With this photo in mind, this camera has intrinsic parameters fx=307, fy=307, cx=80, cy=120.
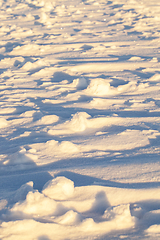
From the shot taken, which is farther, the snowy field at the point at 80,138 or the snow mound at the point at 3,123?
the snow mound at the point at 3,123

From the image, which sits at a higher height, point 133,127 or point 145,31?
point 145,31

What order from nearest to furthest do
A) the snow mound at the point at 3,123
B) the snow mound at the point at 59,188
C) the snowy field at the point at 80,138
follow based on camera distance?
the snowy field at the point at 80,138, the snow mound at the point at 59,188, the snow mound at the point at 3,123

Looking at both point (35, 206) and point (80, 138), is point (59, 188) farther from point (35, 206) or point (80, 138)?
point (80, 138)

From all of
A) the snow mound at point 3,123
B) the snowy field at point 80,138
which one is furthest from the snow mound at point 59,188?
the snow mound at point 3,123

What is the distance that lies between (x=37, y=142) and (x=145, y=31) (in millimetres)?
3466

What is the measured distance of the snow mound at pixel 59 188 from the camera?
57.8 inches

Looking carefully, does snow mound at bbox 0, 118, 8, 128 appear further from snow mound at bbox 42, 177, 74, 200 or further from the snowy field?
snow mound at bbox 42, 177, 74, 200

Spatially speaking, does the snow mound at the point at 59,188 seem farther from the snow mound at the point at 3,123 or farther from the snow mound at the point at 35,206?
the snow mound at the point at 3,123

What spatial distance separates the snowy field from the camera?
1.33 m

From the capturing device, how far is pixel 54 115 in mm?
2320

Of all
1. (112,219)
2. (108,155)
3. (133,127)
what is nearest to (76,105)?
(133,127)

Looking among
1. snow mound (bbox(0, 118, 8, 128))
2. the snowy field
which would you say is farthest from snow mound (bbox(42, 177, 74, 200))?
snow mound (bbox(0, 118, 8, 128))

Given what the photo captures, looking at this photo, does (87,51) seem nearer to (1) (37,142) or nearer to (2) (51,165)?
(1) (37,142)

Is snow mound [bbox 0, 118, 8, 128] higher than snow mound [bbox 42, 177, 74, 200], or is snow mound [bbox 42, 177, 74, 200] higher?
snow mound [bbox 0, 118, 8, 128]
